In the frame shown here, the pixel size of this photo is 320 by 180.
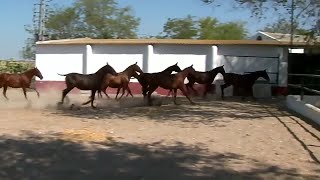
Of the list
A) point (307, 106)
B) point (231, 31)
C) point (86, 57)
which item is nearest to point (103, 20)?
point (231, 31)

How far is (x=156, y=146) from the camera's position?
952 centimetres

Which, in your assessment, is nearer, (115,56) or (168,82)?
(168,82)

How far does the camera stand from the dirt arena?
24.1 ft

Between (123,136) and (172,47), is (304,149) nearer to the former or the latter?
(123,136)

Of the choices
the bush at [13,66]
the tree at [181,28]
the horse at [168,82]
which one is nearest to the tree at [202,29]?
the tree at [181,28]

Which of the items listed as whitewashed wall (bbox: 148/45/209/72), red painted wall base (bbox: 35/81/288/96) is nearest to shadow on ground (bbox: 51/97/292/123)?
red painted wall base (bbox: 35/81/288/96)

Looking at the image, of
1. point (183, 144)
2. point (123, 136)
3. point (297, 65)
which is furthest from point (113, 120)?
point (297, 65)

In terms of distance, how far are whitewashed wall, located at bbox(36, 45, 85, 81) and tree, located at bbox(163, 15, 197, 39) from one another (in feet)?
117

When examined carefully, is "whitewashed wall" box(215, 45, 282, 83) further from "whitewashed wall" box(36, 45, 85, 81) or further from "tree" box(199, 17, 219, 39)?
"tree" box(199, 17, 219, 39)

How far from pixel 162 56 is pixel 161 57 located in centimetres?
8

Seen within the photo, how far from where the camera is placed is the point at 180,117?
1480cm

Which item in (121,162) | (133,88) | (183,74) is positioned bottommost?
(121,162)

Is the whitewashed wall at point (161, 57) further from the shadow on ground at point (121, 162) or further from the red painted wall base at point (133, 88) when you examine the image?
the shadow on ground at point (121, 162)

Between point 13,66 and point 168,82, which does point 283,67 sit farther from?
point 13,66
